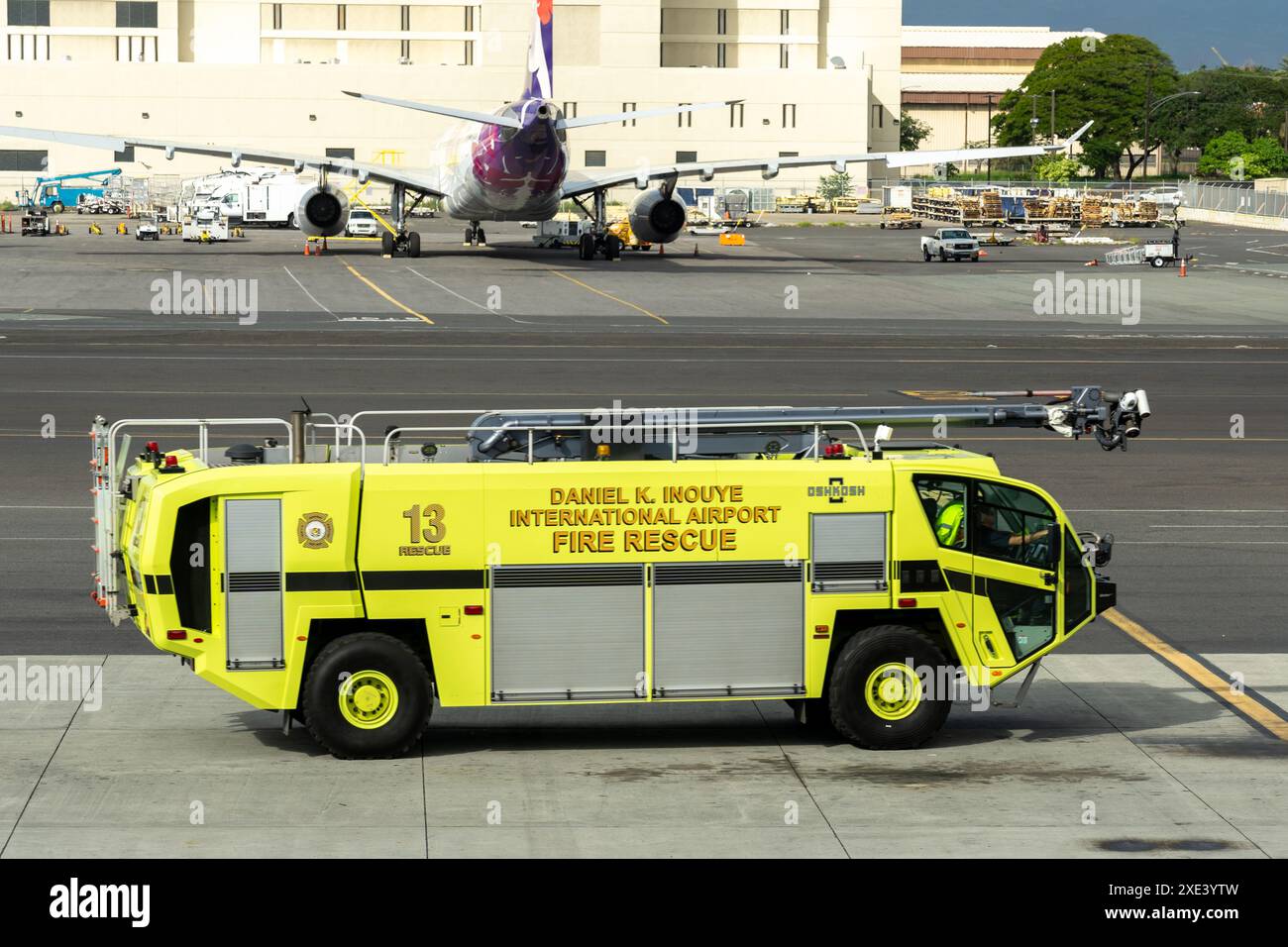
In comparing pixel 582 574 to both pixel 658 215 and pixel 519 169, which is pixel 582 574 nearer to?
pixel 519 169

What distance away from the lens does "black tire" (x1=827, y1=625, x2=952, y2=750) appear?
50.4ft

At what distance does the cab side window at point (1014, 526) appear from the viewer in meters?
15.8

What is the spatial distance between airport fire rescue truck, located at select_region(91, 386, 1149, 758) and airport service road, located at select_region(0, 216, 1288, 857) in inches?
28.1

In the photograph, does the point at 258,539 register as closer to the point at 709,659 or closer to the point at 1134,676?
the point at 709,659

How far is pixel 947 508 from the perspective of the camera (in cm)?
1568

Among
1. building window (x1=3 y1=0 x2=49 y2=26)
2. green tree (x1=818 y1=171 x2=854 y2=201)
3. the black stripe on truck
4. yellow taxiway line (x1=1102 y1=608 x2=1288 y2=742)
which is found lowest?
yellow taxiway line (x1=1102 y1=608 x2=1288 y2=742)

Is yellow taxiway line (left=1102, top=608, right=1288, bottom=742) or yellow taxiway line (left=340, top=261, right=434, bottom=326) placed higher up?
yellow taxiway line (left=340, top=261, right=434, bottom=326)

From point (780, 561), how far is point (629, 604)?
1.35 m

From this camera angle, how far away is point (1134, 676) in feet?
60.5

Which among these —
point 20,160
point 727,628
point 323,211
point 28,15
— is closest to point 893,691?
point 727,628

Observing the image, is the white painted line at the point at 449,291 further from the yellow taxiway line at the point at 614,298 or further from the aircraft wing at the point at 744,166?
the aircraft wing at the point at 744,166

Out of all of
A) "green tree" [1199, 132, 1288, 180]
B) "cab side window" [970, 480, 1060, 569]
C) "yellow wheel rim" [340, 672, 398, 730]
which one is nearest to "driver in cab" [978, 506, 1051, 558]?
"cab side window" [970, 480, 1060, 569]

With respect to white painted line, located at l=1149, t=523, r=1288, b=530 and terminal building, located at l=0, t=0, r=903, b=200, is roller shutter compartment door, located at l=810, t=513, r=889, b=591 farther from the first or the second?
terminal building, located at l=0, t=0, r=903, b=200

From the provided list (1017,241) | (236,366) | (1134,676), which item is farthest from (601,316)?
(1017,241)
